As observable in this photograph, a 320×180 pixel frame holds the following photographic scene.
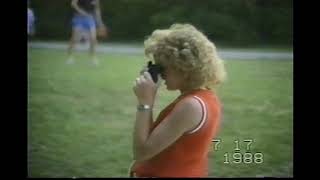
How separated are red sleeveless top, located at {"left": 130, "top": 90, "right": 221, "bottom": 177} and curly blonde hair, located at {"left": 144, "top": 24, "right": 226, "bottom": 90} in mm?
84

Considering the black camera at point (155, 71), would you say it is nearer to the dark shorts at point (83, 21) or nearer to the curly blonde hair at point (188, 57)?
the curly blonde hair at point (188, 57)

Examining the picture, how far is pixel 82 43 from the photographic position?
3734 mm

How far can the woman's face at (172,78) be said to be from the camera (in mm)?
3050

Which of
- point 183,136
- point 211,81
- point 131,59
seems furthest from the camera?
point 131,59

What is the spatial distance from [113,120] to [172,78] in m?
0.82

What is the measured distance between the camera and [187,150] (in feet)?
9.36

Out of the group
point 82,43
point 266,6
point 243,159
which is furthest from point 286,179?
point 82,43

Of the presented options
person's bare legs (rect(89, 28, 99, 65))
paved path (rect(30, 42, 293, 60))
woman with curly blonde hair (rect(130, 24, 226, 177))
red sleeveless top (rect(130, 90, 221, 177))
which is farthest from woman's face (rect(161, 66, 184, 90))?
person's bare legs (rect(89, 28, 99, 65))

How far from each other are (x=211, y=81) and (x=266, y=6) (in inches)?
38.4

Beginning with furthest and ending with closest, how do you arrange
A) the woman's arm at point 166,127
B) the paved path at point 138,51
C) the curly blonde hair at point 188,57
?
the paved path at point 138,51 < the curly blonde hair at point 188,57 < the woman's arm at point 166,127

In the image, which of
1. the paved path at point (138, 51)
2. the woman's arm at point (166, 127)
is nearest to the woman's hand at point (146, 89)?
the woman's arm at point (166, 127)

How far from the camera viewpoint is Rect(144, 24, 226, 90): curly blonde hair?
298 cm

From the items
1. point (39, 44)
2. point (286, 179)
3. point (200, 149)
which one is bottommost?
point (286, 179)

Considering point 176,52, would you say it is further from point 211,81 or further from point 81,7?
point 81,7
